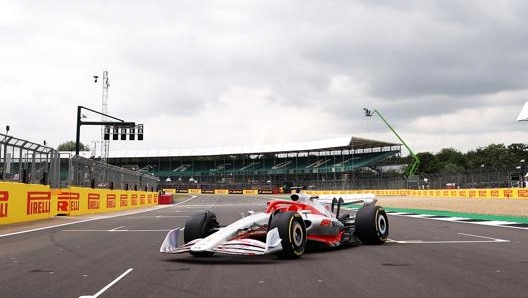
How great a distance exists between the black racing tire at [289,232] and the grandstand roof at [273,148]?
295ft

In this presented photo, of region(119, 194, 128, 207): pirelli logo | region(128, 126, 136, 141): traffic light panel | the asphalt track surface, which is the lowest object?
the asphalt track surface

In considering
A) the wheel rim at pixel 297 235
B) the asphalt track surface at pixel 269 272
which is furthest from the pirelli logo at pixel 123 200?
the wheel rim at pixel 297 235

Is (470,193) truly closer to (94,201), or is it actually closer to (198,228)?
(94,201)

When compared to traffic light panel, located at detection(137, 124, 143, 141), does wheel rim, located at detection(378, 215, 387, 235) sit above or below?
below

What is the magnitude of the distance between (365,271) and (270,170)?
10461cm

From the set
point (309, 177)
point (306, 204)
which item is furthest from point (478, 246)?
point (309, 177)

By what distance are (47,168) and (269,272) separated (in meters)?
17.9

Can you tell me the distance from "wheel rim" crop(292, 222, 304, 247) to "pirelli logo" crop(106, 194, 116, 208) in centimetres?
2480

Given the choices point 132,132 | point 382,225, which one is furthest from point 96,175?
point 382,225

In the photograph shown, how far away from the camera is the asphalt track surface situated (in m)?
6.32

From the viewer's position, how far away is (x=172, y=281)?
22.9 ft

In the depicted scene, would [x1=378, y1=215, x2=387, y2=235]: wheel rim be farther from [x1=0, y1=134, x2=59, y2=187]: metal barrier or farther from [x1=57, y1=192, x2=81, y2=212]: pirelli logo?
[x1=57, y1=192, x2=81, y2=212]: pirelli logo

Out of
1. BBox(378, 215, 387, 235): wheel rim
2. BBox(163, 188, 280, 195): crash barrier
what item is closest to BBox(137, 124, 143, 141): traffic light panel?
BBox(378, 215, 387, 235): wheel rim

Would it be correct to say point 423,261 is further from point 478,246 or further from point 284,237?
point 478,246
